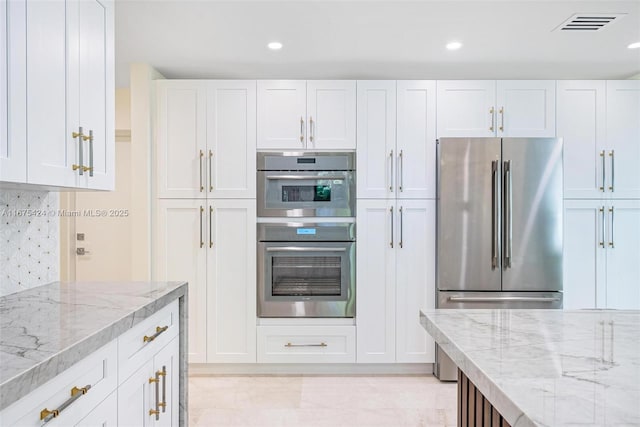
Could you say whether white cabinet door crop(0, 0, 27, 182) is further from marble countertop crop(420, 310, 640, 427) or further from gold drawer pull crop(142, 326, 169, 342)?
marble countertop crop(420, 310, 640, 427)

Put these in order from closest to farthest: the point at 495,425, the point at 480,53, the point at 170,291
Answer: the point at 495,425
the point at 170,291
the point at 480,53

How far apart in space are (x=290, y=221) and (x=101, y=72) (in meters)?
1.81

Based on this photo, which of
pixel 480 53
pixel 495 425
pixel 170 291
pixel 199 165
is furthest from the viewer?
pixel 199 165

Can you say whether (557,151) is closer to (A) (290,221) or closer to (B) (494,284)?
(B) (494,284)

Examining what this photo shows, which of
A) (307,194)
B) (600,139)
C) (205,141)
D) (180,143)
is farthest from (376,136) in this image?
(600,139)

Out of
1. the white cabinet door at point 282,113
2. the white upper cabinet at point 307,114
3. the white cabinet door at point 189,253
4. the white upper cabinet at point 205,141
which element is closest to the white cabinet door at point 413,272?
the white upper cabinet at point 307,114

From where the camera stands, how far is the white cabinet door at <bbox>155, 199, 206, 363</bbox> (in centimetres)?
342

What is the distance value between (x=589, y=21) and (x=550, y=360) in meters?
2.49

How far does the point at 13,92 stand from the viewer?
1.36 metres

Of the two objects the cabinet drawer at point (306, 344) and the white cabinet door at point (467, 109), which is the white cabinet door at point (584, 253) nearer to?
the white cabinet door at point (467, 109)

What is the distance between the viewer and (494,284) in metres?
3.30

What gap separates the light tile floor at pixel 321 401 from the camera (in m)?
2.73

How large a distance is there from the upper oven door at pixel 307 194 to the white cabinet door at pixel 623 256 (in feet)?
6.66

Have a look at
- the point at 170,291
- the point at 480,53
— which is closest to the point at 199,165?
the point at 170,291
